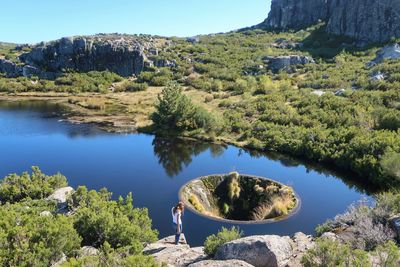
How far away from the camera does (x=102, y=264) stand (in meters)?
14.2

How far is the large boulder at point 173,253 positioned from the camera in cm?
1912

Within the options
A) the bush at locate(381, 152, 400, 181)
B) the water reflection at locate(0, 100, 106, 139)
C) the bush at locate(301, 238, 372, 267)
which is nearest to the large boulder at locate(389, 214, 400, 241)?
the bush at locate(301, 238, 372, 267)

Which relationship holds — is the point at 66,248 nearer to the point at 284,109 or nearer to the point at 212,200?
the point at 212,200

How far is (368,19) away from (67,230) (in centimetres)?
11623

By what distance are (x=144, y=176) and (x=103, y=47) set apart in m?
82.5

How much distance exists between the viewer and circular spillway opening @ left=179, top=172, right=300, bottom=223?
1237 inches

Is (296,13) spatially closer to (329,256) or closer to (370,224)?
(370,224)

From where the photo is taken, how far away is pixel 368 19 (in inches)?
4532

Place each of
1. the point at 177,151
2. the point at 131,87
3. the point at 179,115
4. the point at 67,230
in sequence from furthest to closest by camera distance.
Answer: the point at 131,87 → the point at 179,115 → the point at 177,151 → the point at 67,230

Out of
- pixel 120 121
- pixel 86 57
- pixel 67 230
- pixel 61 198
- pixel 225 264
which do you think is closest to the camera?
pixel 225 264

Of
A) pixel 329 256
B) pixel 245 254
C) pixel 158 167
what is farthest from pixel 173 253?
pixel 158 167

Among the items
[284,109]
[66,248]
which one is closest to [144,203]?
[66,248]

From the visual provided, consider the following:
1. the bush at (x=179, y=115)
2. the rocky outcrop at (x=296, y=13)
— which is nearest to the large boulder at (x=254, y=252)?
the bush at (x=179, y=115)

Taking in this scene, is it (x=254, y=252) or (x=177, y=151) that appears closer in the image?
(x=254, y=252)
